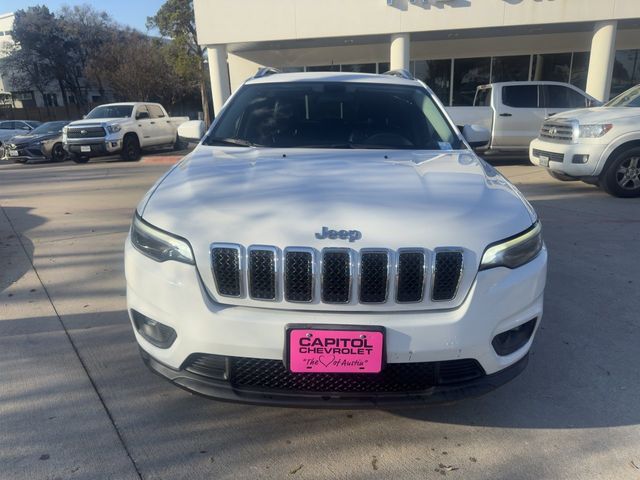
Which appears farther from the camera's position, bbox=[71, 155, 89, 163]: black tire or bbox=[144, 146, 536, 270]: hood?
bbox=[71, 155, 89, 163]: black tire

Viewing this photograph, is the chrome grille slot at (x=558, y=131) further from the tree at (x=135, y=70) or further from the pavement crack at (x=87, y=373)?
the tree at (x=135, y=70)

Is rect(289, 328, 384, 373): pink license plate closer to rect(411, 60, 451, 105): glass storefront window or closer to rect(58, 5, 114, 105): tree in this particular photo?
rect(411, 60, 451, 105): glass storefront window

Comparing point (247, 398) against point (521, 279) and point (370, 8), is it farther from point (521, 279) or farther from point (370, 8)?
point (370, 8)

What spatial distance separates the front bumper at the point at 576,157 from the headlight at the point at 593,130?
0.10 metres

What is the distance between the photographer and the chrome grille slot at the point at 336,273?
1965 mm

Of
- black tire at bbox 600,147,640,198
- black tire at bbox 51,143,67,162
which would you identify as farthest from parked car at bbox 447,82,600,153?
black tire at bbox 51,143,67,162

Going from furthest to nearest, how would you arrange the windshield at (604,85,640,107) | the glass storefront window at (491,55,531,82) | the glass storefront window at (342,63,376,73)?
the glass storefront window at (342,63,376,73) → the glass storefront window at (491,55,531,82) → the windshield at (604,85,640,107)

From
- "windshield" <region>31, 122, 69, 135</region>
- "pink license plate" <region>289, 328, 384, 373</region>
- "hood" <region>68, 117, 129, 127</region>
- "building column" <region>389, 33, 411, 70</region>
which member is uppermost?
"building column" <region>389, 33, 411, 70</region>

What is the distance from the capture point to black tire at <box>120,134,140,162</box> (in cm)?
1436

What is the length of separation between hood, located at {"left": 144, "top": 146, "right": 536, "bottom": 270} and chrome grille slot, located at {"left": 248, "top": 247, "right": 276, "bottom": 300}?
0.16 ft

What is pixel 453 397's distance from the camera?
2.04 meters

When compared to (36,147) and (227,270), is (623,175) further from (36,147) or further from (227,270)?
(36,147)

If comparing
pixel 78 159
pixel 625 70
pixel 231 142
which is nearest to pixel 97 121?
pixel 78 159

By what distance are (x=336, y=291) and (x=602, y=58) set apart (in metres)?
15.2
